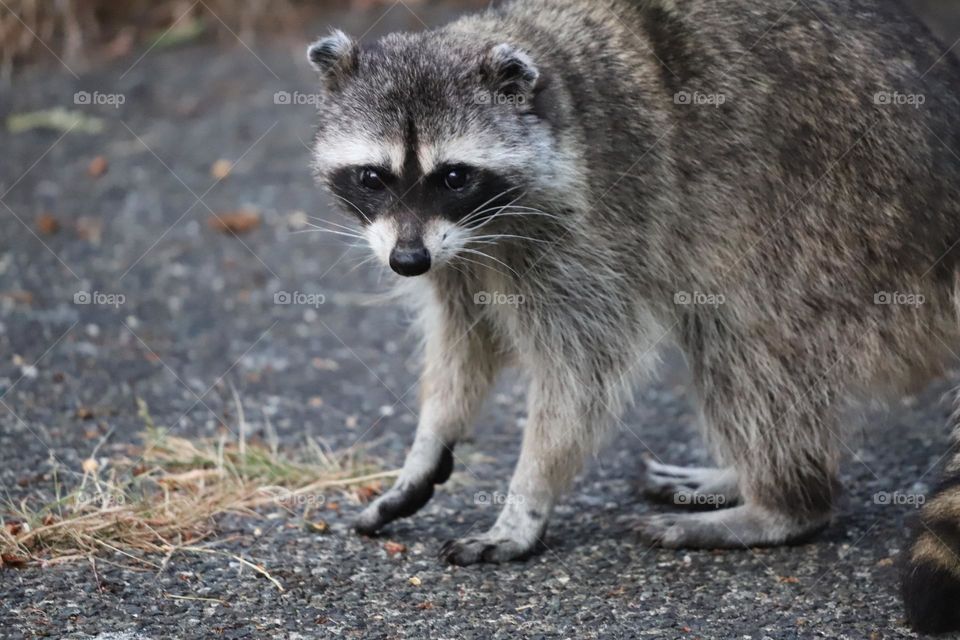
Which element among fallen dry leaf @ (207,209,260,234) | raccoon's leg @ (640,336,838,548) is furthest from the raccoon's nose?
fallen dry leaf @ (207,209,260,234)

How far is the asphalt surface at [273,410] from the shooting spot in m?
3.78

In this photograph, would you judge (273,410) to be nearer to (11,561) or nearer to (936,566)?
(11,561)

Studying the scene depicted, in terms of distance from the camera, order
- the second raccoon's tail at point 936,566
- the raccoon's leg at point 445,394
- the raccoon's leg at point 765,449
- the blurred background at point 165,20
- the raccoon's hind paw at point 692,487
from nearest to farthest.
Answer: the second raccoon's tail at point 936,566, the raccoon's leg at point 765,449, the raccoon's leg at point 445,394, the raccoon's hind paw at point 692,487, the blurred background at point 165,20

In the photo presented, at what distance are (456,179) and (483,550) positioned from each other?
1296mm

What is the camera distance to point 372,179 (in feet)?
13.4

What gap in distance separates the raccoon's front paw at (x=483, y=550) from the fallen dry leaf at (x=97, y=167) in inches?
182

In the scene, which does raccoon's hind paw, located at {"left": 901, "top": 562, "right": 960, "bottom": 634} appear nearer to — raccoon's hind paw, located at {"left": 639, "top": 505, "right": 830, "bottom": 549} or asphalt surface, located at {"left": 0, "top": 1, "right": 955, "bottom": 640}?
asphalt surface, located at {"left": 0, "top": 1, "right": 955, "bottom": 640}

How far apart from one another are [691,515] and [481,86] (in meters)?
1.76

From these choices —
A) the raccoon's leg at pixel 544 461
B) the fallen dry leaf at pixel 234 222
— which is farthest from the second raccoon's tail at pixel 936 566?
the fallen dry leaf at pixel 234 222

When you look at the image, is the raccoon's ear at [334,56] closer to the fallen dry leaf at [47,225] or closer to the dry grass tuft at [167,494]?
the dry grass tuft at [167,494]

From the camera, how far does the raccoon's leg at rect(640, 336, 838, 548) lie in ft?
14.4

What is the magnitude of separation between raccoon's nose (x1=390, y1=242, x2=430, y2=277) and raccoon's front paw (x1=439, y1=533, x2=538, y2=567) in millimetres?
1026

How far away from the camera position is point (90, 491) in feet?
14.7

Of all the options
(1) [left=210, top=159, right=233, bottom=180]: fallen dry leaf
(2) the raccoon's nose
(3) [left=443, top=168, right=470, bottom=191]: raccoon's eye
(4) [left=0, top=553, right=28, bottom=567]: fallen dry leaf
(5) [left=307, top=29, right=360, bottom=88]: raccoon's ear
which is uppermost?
(5) [left=307, top=29, right=360, bottom=88]: raccoon's ear
